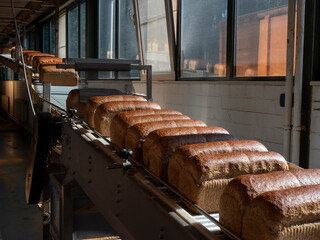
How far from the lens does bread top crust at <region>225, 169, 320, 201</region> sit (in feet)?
2.48

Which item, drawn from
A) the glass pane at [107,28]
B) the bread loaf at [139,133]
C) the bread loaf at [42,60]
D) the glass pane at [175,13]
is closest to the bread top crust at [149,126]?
the bread loaf at [139,133]

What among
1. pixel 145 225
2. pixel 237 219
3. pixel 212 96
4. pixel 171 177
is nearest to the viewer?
pixel 237 219

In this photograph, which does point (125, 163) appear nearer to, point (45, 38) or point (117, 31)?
point (117, 31)

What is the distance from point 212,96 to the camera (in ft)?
13.3

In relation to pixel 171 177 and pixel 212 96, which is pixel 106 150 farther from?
pixel 212 96

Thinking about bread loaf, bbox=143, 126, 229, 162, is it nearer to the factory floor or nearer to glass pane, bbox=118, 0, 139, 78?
the factory floor

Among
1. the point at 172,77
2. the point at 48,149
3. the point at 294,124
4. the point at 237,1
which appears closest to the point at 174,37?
the point at 172,77

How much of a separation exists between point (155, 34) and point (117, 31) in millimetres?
1669

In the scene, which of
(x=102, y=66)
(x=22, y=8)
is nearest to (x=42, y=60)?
(x=102, y=66)

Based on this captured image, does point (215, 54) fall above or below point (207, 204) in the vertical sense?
above

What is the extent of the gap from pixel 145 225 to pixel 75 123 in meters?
0.92

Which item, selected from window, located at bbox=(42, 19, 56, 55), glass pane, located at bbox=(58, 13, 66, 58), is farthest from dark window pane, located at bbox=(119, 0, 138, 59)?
window, located at bbox=(42, 19, 56, 55)

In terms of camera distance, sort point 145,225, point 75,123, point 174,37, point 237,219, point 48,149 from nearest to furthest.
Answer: point 237,219 < point 145,225 < point 75,123 < point 48,149 < point 174,37

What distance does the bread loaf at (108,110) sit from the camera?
157 cm
